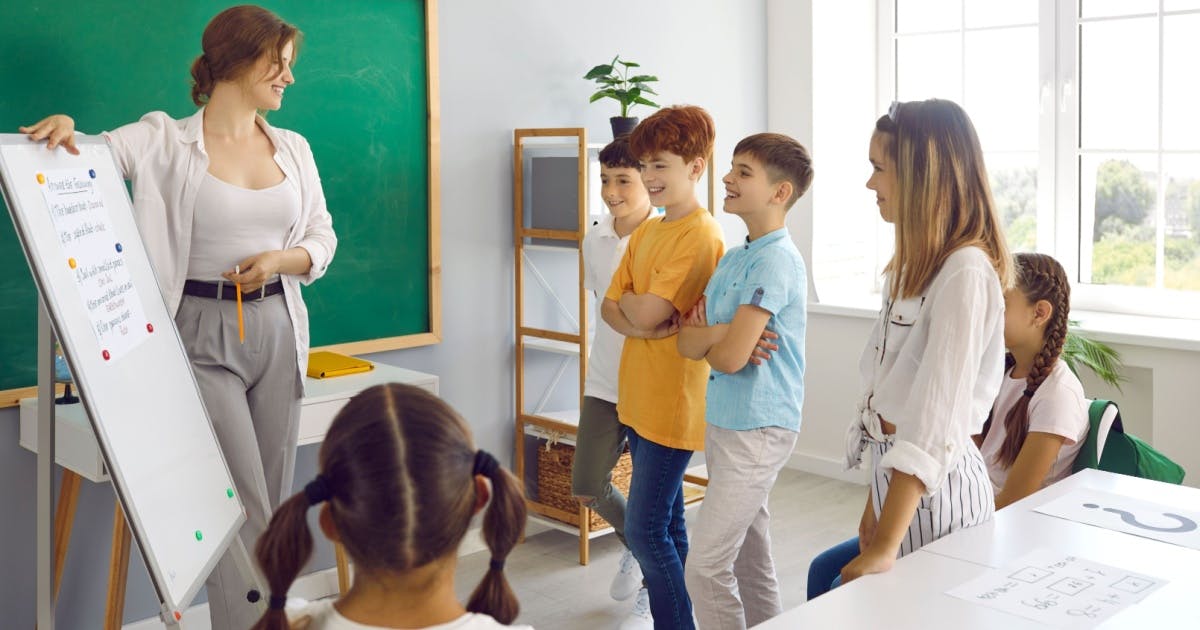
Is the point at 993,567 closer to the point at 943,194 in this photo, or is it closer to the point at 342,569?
the point at 943,194

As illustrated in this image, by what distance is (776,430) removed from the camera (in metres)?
2.33

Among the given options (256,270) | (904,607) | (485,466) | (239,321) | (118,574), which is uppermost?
(256,270)

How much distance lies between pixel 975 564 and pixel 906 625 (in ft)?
0.90

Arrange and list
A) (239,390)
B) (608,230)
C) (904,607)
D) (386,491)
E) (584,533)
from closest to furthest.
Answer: (386,491), (904,607), (239,390), (608,230), (584,533)

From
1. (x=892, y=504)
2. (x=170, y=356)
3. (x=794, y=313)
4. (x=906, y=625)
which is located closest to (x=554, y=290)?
(x=794, y=313)

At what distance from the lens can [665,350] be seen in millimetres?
2520

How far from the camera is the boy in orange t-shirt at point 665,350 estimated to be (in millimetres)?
2482

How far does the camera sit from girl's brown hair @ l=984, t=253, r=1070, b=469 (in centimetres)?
228

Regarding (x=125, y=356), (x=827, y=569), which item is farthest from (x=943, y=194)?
(x=125, y=356)

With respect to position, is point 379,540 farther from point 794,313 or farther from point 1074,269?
point 1074,269

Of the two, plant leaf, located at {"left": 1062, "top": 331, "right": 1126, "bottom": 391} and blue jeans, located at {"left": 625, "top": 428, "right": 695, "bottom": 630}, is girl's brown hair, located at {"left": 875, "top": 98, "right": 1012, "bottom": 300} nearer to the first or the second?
blue jeans, located at {"left": 625, "top": 428, "right": 695, "bottom": 630}

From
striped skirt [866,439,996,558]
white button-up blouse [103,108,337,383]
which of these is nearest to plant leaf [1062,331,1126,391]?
striped skirt [866,439,996,558]

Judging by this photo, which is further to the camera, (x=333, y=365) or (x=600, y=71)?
(x=600, y=71)

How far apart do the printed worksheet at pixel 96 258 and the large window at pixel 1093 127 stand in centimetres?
349
